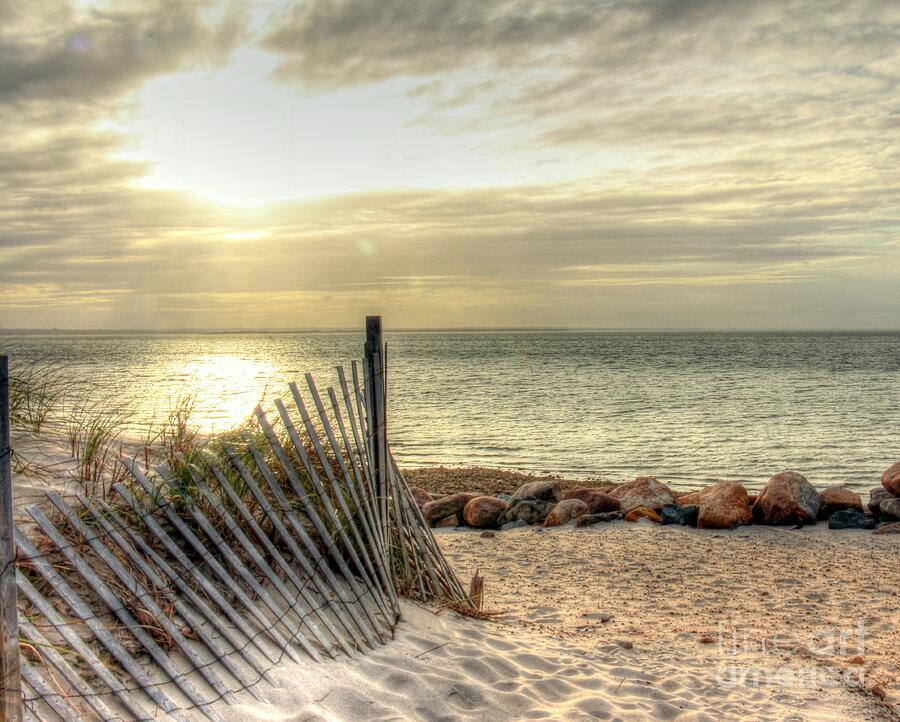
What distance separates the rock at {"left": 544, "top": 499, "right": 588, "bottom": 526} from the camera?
33.0 feet

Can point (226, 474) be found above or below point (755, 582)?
above

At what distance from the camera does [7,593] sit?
2.79m

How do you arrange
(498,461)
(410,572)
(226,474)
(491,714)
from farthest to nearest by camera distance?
(498,461) < (410,572) < (226,474) < (491,714)

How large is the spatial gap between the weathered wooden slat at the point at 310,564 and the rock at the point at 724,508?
651 centimetres

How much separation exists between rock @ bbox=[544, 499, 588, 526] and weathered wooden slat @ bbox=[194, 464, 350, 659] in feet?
20.1

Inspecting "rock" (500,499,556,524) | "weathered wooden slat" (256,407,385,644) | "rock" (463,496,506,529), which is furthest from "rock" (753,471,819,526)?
"weathered wooden slat" (256,407,385,644)

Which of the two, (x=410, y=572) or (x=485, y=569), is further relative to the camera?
(x=485, y=569)

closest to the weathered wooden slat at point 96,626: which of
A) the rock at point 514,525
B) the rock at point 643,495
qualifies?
the rock at point 514,525

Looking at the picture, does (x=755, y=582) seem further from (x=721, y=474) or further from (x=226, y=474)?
(x=721, y=474)

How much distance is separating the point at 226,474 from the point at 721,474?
13655mm

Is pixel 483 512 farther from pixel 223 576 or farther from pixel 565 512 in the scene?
pixel 223 576

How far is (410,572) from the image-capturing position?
17.2 feet

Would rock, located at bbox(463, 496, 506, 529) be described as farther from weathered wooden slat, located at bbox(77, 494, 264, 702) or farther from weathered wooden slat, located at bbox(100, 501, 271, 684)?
weathered wooden slat, located at bbox(77, 494, 264, 702)

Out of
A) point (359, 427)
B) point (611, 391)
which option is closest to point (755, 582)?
point (359, 427)
